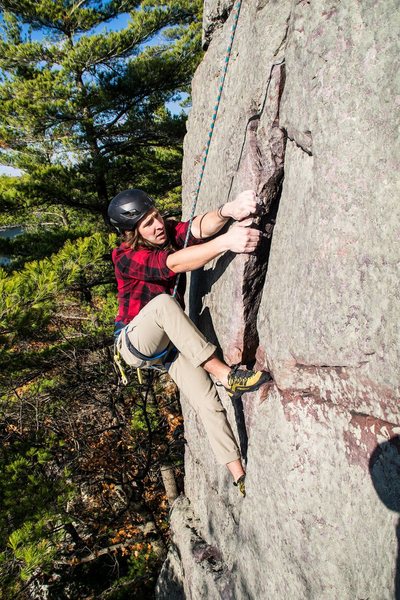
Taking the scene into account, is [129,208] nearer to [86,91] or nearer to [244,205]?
[244,205]

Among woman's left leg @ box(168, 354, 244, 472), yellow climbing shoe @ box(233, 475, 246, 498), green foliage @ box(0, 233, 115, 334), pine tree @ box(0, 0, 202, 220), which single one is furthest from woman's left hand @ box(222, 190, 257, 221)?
pine tree @ box(0, 0, 202, 220)

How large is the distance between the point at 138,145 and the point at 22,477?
7.36 meters

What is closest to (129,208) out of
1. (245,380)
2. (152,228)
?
(152,228)

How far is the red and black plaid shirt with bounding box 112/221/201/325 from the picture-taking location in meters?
3.51

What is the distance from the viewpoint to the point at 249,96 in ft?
10.4

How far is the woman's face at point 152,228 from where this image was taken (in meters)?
3.62

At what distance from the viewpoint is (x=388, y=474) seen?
2.18 m

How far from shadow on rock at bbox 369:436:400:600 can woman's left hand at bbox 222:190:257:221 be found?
1690 mm

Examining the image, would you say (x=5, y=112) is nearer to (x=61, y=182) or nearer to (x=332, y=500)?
(x=61, y=182)

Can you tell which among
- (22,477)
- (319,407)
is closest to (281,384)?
(319,407)

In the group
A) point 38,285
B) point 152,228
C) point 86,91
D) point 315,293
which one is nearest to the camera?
point 315,293

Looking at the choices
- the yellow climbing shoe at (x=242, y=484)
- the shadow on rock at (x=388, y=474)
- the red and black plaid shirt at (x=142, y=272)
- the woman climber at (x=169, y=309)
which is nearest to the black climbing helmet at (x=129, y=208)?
the woman climber at (x=169, y=309)

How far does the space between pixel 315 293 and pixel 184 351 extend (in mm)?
1295

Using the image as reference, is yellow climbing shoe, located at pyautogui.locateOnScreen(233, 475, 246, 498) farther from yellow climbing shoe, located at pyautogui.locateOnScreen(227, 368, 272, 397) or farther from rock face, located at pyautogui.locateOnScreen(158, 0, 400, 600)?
yellow climbing shoe, located at pyautogui.locateOnScreen(227, 368, 272, 397)
